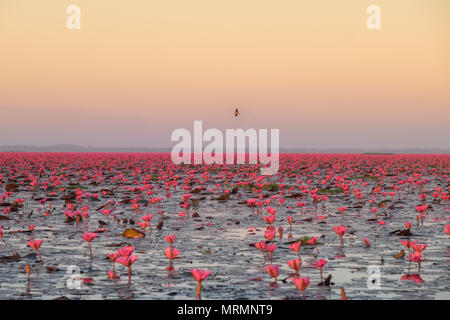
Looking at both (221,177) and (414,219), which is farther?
(221,177)

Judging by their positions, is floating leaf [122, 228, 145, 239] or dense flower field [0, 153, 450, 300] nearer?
dense flower field [0, 153, 450, 300]

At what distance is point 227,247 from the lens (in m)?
8.76

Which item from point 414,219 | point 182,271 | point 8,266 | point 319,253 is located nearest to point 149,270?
point 182,271

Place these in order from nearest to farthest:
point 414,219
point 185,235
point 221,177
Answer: point 185,235 < point 414,219 < point 221,177

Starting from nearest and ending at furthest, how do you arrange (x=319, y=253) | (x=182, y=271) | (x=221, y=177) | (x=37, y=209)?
(x=182, y=271) < (x=319, y=253) < (x=37, y=209) < (x=221, y=177)

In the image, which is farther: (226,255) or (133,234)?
(133,234)

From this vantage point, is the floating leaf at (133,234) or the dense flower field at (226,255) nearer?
the dense flower field at (226,255)

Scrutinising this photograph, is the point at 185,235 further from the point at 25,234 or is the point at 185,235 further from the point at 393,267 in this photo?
the point at 393,267

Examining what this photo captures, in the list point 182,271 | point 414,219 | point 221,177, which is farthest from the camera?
point 221,177

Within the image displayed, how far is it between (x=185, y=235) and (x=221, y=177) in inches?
727
